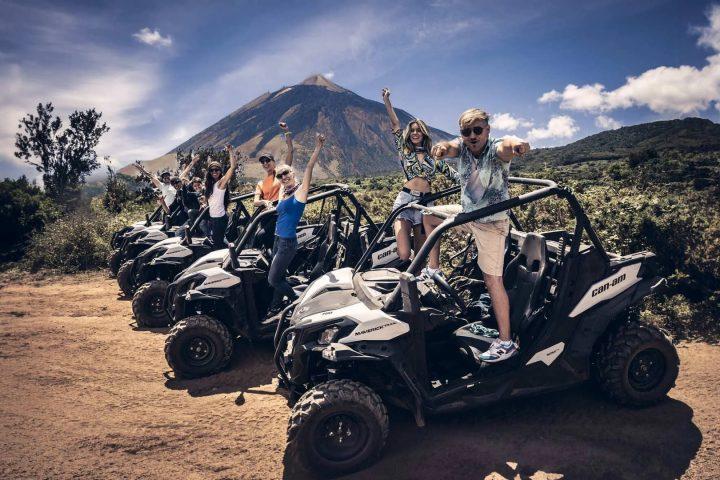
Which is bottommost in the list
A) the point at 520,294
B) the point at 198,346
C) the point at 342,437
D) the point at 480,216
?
the point at 342,437

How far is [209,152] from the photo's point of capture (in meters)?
32.2

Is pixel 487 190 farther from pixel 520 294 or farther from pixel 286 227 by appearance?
pixel 286 227

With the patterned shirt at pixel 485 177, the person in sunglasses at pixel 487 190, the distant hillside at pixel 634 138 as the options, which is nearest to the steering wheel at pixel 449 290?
the person in sunglasses at pixel 487 190

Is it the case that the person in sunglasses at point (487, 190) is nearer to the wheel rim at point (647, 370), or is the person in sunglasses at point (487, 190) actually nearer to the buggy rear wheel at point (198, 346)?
the wheel rim at point (647, 370)

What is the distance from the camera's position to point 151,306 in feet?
23.4

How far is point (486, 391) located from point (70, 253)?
43.6ft

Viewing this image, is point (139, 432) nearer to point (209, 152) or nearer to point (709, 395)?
point (709, 395)

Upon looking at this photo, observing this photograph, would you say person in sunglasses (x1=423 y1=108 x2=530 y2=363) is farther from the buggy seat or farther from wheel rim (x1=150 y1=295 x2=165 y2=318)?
wheel rim (x1=150 y1=295 x2=165 y2=318)

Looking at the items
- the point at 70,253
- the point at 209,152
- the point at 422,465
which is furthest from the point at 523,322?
the point at 209,152

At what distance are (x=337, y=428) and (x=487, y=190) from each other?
2.19m

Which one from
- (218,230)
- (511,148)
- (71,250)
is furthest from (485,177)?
(71,250)

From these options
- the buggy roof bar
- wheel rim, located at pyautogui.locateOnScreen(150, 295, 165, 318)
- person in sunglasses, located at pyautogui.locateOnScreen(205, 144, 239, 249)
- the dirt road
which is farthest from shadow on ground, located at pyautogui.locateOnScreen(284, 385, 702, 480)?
person in sunglasses, located at pyautogui.locateOnScreen(205, 144, 239, 249)

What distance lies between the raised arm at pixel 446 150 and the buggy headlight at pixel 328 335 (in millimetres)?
1599

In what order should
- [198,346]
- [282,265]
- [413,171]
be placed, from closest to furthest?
[198,346], [282,265], [413,171]
